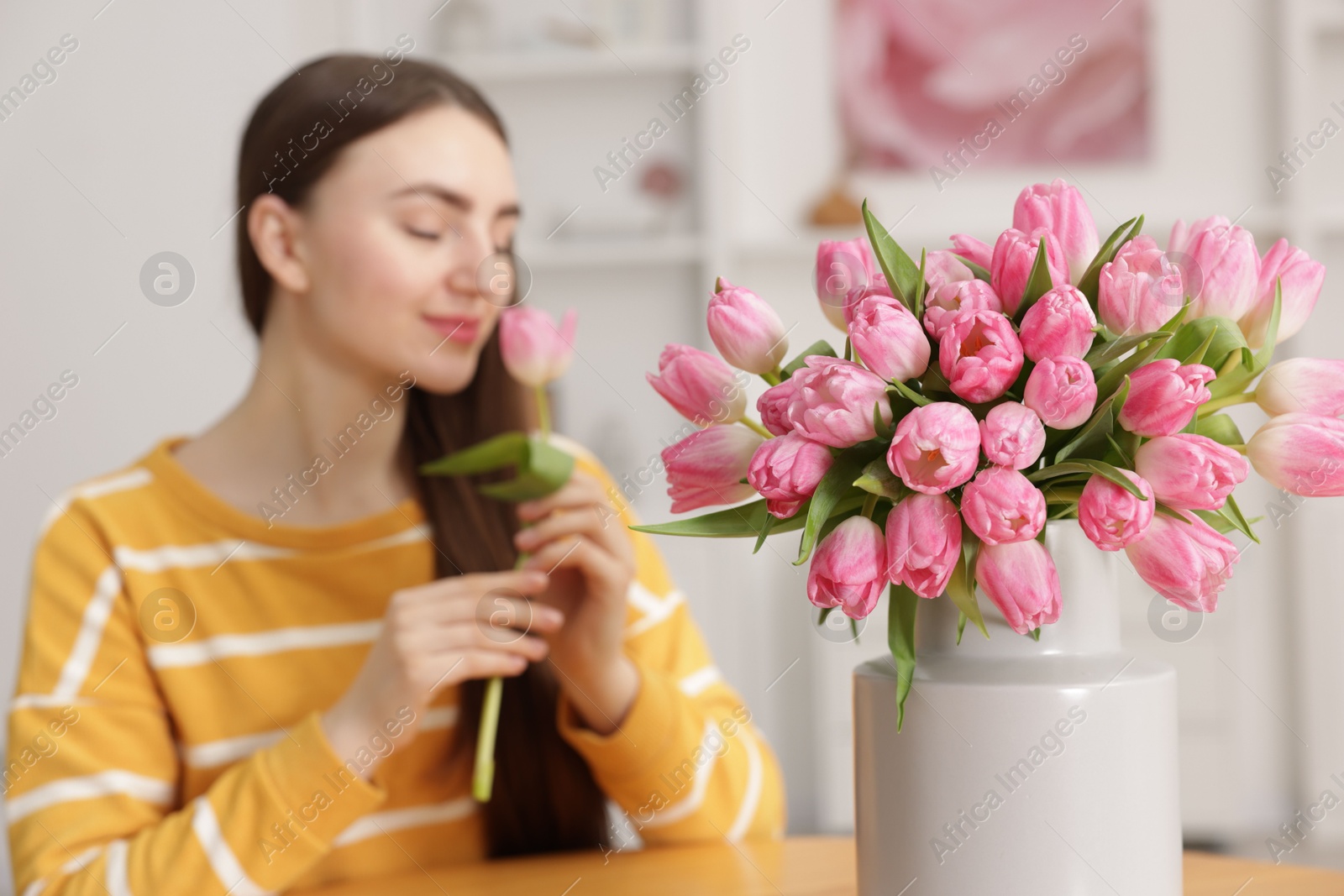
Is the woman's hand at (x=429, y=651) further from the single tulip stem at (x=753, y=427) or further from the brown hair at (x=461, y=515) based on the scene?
the single tulip stem at (x=753, y=427)

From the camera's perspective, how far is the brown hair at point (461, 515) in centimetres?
105

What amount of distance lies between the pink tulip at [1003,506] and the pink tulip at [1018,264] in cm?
9

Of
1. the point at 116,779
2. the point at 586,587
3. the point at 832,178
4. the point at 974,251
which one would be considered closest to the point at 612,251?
the point at 832,178

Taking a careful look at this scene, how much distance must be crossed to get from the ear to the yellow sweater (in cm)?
21

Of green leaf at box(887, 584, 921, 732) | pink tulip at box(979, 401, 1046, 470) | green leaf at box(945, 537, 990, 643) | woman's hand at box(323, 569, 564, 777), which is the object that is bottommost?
woman's hand at box(323, 569, 564, 777)

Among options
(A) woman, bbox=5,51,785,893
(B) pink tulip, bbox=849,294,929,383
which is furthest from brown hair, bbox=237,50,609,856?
(B) pink tulip, bbox=849,294,929,383

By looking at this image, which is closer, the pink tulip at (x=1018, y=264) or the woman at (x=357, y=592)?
the pink tulip at (x=1018, y=264)

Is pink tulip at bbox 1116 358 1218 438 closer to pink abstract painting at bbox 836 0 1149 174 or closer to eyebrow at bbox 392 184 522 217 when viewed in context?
eyebrow at bbox 392 184 522 217

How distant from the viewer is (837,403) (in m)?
0.47

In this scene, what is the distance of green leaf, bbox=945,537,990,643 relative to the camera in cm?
49

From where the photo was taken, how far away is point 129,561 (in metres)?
1.02

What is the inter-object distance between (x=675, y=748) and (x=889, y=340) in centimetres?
62

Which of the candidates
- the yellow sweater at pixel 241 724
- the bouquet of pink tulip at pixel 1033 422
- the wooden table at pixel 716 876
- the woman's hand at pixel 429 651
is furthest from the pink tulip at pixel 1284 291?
the yellow sweater at pixel 241 724

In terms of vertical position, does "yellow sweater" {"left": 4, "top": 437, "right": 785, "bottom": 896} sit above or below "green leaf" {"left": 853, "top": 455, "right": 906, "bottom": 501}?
below
